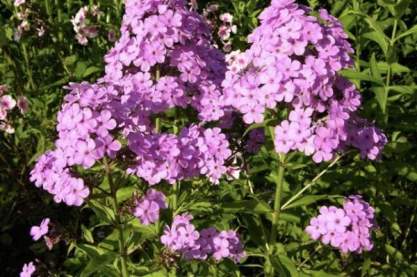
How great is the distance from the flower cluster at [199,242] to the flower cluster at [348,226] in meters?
0.43

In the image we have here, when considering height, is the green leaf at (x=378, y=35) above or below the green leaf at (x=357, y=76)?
above

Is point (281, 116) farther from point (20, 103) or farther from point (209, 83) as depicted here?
point (20, 103)

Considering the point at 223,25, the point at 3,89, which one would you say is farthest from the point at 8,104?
the point at 223,25

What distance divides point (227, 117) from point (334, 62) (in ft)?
2.85

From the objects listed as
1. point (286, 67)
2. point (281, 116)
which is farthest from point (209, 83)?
point (286, 67)

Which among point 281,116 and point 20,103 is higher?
point 281,116

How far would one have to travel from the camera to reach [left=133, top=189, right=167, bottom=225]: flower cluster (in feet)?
9.95

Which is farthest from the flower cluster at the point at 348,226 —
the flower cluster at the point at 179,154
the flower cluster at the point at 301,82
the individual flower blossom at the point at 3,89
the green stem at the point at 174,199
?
the individual flower blossom at the point at 3,89

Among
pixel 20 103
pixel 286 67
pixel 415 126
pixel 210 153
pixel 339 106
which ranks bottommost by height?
pixel 20 103

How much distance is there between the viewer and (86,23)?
17.1 ft

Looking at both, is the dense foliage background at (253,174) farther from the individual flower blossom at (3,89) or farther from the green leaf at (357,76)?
the individual flower blossom at (3,89)

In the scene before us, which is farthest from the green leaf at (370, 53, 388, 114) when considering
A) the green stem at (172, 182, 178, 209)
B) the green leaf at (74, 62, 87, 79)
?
the green leaf at (74, 62, 87, 79)

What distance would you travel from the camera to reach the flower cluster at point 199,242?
3.24 metres

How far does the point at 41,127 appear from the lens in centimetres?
461
